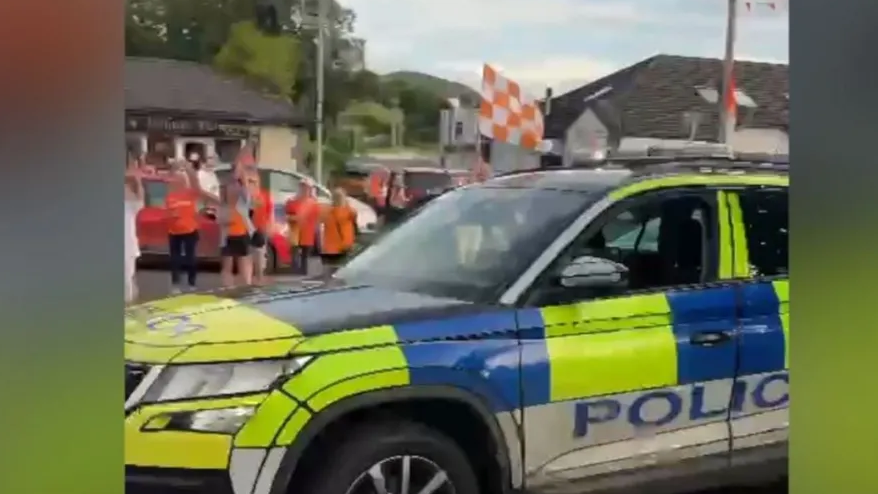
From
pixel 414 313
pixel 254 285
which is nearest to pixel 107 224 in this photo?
pixel 254 285

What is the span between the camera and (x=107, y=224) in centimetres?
268

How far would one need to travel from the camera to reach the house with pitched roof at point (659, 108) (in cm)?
296

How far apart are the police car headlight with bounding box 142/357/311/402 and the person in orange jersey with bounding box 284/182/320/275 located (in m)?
0.31

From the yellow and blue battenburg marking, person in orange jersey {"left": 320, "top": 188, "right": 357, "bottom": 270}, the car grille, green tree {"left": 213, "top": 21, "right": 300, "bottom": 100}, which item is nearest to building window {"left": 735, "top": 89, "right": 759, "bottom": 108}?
the yellow and blue battenburg marking

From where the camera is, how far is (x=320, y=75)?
276 centimetres

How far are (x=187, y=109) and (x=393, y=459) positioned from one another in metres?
1.01

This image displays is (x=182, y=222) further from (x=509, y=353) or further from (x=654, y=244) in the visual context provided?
(x=654, y=244)

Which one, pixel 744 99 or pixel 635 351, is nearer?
pixel 635 351

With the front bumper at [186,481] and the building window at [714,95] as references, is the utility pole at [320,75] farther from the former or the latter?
the building window at [714,95]

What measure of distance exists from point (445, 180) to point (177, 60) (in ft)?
2.48

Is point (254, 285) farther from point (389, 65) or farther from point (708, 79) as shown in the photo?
point (708, 79)

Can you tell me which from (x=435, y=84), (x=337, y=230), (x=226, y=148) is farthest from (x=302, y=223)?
(x=435, y=84)

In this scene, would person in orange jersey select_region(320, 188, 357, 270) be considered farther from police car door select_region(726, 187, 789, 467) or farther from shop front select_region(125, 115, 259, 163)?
police car door select_region(726, 187, 789, 467)

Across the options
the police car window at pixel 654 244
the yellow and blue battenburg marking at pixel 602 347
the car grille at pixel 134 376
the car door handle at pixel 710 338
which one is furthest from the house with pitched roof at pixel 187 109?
the car door handle at pixel 710 338
